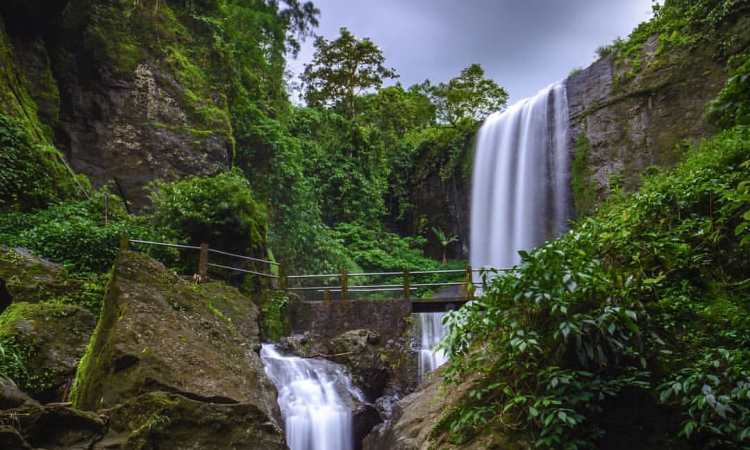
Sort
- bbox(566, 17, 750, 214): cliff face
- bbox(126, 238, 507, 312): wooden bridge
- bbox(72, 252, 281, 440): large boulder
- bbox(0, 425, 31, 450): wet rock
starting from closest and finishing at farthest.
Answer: bbox(0, 425, 31, 450): wet rock < bbox(72, 252, 281, 440): large boulder < bbox(126, 238, 507, 312): wooden bridge < bbox(566, 17, 750, 214): cliff face

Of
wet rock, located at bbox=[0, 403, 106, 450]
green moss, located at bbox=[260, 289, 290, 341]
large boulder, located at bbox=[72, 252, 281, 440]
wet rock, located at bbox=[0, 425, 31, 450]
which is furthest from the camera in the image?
green moss, located at bbox=[260, 289, 290, 341]

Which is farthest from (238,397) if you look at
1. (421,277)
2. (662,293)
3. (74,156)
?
(421,277)

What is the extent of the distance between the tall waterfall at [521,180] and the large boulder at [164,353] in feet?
39.3

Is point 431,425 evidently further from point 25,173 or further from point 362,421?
point 25,173

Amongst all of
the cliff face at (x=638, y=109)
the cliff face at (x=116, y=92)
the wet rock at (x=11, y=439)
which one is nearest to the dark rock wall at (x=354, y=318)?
the cliff face at (x=116, y=92)

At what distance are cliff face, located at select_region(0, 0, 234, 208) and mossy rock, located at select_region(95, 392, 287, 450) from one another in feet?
29.1

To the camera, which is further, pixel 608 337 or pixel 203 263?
pixel 203 263

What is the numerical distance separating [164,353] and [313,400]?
12.9 ft

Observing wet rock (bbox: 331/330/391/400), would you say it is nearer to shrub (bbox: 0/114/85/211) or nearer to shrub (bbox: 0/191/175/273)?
shrub (bbox: 0/191/175/273)

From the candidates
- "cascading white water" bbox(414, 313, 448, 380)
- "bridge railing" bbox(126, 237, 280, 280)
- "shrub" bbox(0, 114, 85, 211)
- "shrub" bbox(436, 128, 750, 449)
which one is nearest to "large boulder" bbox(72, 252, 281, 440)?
"shrub" bbox(436, 128, 750, 449)

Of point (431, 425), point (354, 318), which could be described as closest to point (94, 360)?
point (431, 425)

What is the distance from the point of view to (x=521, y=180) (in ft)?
53.5

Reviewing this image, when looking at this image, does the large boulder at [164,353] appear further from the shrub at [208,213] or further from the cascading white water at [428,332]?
the cascading white water at [428,332]

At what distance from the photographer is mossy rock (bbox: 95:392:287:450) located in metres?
3.06
